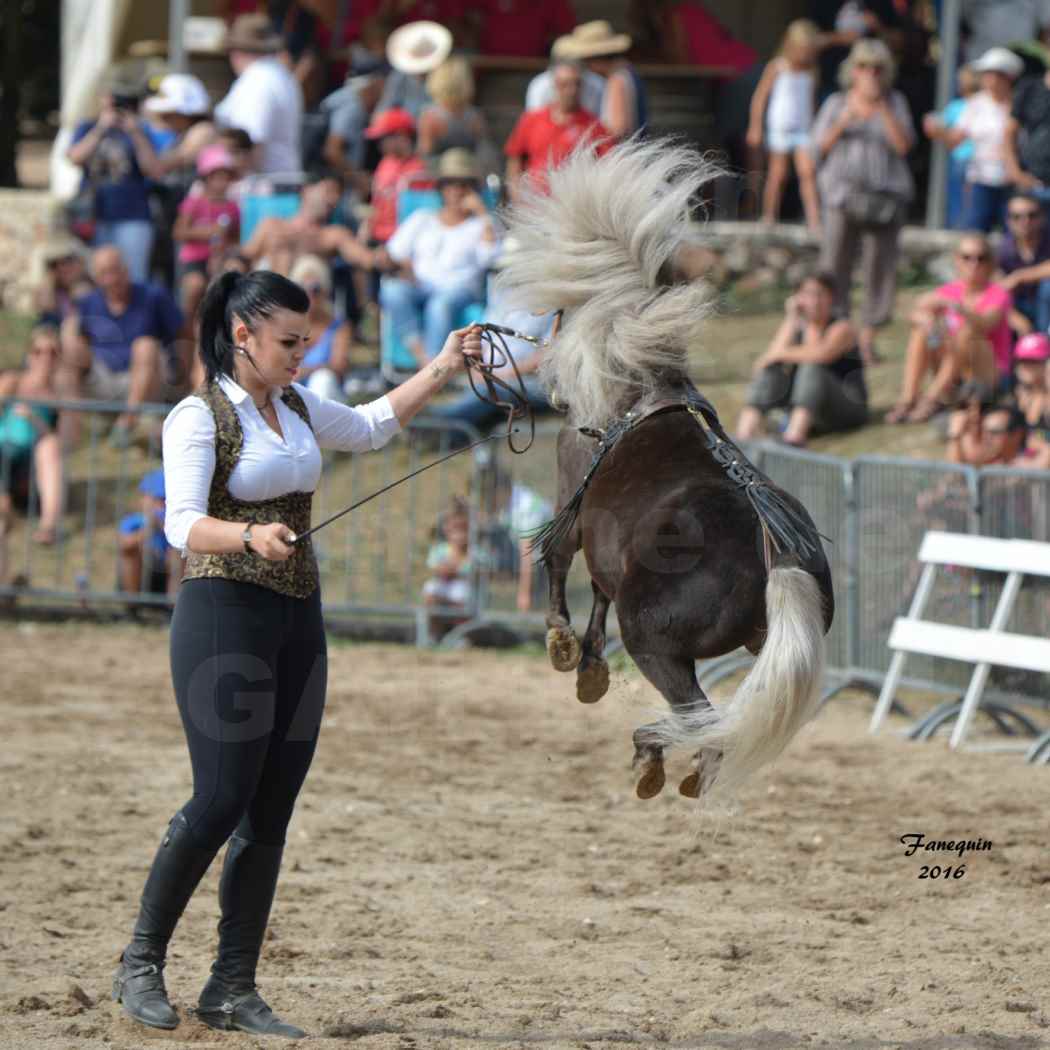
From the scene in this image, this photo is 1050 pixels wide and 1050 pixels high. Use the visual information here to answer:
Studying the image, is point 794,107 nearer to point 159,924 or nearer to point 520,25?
point 520,25

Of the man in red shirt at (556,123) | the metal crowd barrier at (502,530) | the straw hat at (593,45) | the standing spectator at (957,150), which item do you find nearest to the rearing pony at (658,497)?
the metal crowd barrier at (502,530)

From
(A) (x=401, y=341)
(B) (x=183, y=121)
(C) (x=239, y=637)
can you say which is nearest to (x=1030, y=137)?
(A) (x=401, y=341)

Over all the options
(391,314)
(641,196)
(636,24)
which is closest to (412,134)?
(391,314)

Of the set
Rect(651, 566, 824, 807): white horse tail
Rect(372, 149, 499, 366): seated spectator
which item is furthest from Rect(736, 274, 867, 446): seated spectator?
Rect(651, 566, 824, 807): white horse tail

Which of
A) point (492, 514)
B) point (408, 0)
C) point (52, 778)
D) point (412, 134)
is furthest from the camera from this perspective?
point (408, 0)

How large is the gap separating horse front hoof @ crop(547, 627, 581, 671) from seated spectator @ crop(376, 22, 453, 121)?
10524mm

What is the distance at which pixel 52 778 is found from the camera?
797 cm

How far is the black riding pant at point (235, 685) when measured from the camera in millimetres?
4660

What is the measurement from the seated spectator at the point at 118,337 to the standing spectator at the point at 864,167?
487 centimetres

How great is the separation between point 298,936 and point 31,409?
6692mm

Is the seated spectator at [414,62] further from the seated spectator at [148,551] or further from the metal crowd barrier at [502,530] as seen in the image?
the seated spectator at [148,551]

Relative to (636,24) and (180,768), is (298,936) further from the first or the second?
(636,24)

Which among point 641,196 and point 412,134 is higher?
point 412,134

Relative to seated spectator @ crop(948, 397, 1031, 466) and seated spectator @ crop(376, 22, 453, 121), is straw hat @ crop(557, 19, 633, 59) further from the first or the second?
seated spectator @ crop(948, 397, 1031, 466)
